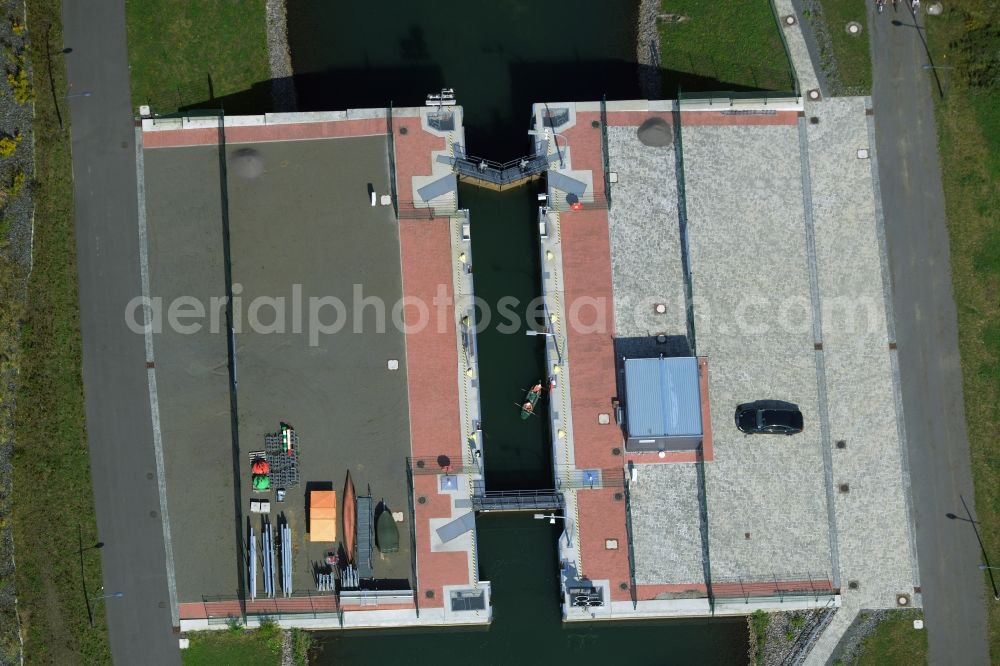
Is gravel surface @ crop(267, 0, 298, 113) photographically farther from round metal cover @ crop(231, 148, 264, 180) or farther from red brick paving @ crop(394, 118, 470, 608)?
red brick paving @ crop(394, 118, 470, 608)

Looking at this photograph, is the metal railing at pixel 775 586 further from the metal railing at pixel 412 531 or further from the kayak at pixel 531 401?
the metal railing at pixel 412 531

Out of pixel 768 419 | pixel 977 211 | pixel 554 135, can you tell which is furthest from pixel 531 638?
pixel 977 211

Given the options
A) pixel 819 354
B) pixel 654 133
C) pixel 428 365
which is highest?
pixel 654 133

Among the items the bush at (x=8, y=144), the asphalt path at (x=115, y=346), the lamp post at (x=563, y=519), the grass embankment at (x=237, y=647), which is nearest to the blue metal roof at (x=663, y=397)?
the lamp post at (x=563, y=519)

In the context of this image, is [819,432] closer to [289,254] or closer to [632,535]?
[632,535]

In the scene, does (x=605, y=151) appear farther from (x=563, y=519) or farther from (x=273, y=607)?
(x=273, y=607)
